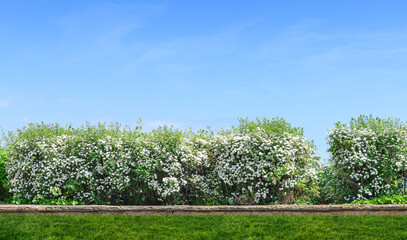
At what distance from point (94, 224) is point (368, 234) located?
4.42 m

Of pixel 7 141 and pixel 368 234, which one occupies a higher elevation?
pixel 7 141

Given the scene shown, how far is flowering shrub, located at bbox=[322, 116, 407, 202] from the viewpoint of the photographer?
9.19 metres

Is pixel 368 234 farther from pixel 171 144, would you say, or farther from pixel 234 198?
pixel 171 144

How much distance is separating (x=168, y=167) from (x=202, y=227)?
112 inches

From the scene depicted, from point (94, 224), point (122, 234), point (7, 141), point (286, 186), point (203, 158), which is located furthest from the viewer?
point (7, 141)

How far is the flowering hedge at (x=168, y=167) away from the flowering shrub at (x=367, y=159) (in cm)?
65

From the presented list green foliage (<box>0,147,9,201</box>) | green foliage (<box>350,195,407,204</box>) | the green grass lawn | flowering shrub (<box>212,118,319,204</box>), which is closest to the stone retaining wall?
the green grass lawn

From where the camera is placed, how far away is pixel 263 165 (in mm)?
8906

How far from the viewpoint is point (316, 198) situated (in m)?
10.1

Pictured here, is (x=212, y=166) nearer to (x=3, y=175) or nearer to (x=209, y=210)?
(x=209, y=210)

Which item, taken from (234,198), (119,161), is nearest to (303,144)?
Answer: (234,198)

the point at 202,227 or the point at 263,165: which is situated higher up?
the point at 263,165

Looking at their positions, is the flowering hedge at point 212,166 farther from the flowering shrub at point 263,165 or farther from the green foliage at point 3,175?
the green foliage at point 3,175

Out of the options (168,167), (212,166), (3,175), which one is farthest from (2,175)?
(212,166)
